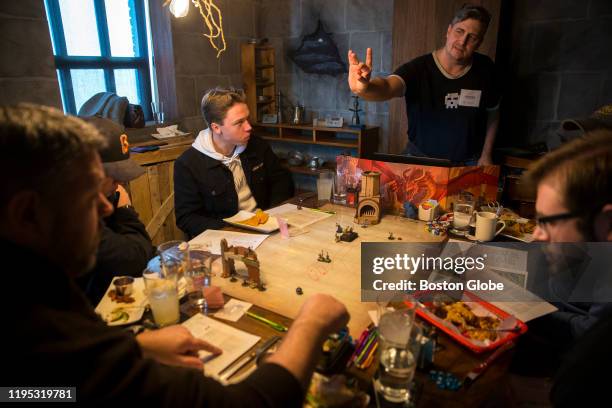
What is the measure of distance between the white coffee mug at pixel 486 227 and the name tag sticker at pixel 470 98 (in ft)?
3.85

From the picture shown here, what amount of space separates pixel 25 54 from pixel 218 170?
1.40 meters

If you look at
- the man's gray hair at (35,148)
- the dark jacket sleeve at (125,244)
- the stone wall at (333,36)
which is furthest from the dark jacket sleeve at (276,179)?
the man's gray hair at (35,148)

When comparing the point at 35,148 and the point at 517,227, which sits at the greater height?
the point at 35,148

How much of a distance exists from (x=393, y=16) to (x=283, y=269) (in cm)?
272

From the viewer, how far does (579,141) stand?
1011 mm

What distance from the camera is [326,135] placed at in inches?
159

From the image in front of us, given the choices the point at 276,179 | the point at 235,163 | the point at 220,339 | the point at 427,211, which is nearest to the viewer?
the point at 220,339

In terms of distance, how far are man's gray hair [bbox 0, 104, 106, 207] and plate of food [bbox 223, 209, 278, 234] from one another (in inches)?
47.3

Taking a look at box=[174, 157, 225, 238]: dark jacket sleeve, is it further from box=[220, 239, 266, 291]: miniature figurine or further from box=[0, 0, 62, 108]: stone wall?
box=[0, 0, 62, 108]: stone wall

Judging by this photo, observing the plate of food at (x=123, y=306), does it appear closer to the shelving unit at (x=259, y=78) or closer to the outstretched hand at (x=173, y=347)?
the outstretched hand at (x=173, y=347)

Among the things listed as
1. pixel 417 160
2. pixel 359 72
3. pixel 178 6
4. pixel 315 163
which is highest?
pixel 178 6

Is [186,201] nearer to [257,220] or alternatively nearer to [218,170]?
[218,170]

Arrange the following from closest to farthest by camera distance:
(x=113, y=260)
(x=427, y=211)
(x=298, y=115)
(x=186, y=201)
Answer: (x=113, y=260) → (x=427, y=211) → (x=186, y=201) → (x=298, y=115)

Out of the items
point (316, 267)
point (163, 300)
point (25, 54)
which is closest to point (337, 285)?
point (316, 267)
